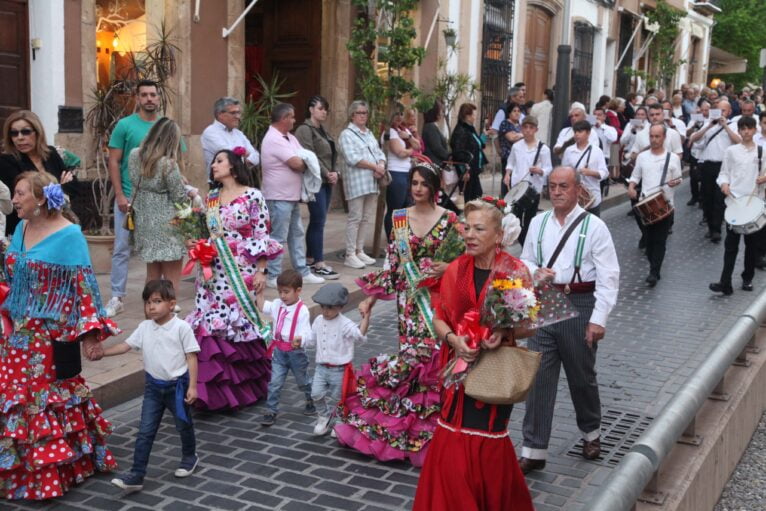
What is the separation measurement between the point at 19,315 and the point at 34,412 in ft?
1.75

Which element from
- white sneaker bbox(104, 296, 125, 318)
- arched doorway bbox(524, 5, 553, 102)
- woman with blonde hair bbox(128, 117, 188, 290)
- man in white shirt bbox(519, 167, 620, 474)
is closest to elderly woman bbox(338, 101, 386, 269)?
white sneaker bbox(104, 296, 125, 318)

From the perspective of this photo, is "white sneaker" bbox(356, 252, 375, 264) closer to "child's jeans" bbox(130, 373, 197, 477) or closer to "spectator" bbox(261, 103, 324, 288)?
"spectator" bbox(261, 103, 324, 288)

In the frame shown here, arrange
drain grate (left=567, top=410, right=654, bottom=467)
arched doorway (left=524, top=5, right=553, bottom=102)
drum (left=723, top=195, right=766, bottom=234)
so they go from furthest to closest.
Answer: arched doorway (left=524, top=5, right=553, bottom=102) < drum (left=723, top=195, right=766, bottom=234) < drain grate (left=567, top=410, right=654, bottom=467)

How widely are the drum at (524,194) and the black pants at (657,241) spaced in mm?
1509

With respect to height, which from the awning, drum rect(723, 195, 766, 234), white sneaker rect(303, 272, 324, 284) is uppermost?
the awning

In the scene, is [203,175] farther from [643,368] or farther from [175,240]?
[643,368]

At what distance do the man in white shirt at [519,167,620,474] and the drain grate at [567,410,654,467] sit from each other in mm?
449

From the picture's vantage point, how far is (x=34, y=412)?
16.1ft

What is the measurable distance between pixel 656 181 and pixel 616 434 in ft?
18.7

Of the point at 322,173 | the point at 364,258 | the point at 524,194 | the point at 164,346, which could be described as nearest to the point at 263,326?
the point at 164,346

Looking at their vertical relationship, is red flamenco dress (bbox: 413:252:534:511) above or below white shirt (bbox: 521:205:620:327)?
below

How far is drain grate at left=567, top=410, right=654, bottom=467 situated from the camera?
18.9 feet

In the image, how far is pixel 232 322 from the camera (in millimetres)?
6312

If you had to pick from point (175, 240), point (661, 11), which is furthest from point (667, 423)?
point (661, 11)
